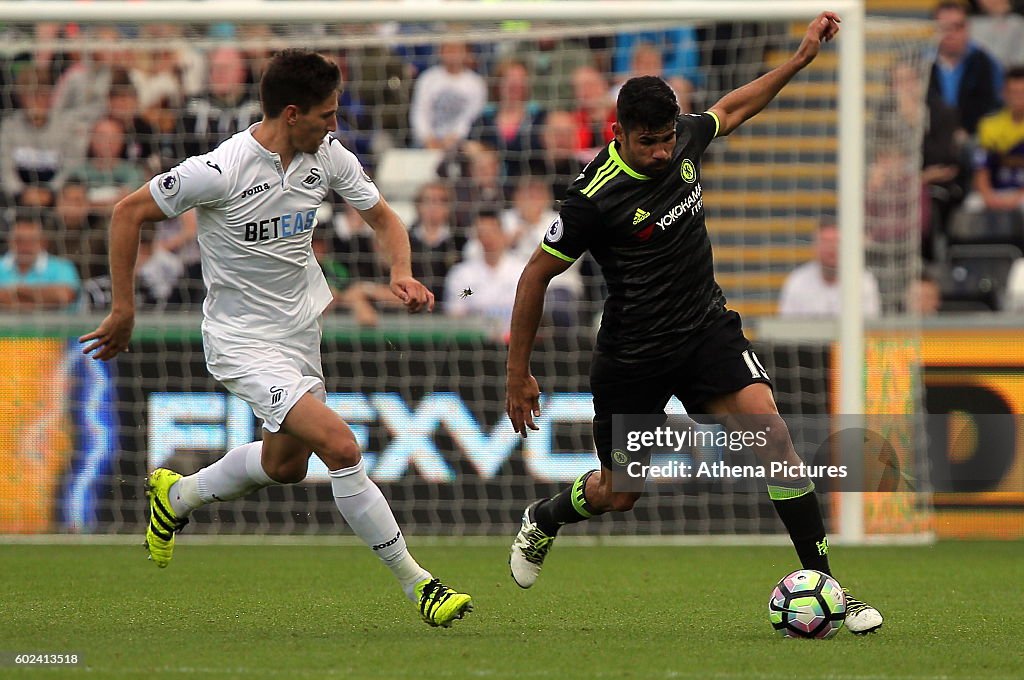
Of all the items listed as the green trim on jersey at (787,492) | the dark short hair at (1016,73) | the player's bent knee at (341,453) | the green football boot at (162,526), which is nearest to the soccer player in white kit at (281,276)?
the player's bent knee at (341,453)

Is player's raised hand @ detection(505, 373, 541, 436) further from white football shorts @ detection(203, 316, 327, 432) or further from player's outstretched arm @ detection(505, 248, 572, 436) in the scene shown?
white football shorts @ detection(203, 316, 327, 432)

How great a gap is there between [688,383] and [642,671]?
5.95 feet

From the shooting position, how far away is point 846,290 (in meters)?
10.6

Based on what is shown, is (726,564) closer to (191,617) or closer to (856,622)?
(856,622)

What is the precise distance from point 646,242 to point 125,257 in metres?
2.19

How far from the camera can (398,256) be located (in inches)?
265

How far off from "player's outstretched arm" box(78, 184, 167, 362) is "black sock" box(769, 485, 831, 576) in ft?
9.12

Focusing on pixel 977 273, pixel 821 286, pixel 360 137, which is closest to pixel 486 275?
pixel 360 137

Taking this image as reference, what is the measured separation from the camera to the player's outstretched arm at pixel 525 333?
6.34m

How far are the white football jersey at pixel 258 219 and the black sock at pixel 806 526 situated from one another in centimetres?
224

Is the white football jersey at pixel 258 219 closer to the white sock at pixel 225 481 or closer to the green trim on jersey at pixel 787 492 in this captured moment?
the white sock at pixel 225 481

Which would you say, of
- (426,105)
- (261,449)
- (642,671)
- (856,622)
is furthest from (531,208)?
(642,671)

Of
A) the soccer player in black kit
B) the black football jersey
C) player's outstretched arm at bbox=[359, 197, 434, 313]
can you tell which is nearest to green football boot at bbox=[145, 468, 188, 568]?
player's outstretched arm at bbox=[359, 197, 434, 313]

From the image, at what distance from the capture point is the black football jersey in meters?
6.37
